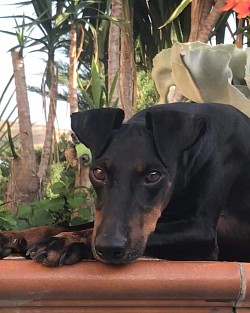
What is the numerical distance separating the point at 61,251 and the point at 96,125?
0.35 metres

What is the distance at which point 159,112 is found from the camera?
1559 millimetres

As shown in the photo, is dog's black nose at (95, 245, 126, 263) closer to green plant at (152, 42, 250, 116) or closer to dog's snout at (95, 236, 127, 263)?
dog's snout at (95, 236, 127, 263)

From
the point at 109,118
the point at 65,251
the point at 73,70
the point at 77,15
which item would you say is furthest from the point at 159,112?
the point at 77,15

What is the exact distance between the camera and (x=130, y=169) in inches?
57.5

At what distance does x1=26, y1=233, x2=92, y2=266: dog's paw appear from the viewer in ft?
4.38

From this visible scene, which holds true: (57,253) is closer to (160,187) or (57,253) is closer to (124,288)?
(124,288)

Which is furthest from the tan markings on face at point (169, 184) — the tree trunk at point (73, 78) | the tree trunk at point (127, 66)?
the tree trunk at point (73, 78)

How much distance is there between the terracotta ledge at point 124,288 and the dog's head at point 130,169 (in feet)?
0.22

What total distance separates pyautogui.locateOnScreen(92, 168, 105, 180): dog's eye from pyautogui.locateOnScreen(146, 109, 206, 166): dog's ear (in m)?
0.14

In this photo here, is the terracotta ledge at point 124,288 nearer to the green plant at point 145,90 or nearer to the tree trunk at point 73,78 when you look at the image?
the tree trunk at point 73,78

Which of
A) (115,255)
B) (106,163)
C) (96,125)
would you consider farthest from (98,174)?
(115,255)

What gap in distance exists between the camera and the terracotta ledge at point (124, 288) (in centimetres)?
126

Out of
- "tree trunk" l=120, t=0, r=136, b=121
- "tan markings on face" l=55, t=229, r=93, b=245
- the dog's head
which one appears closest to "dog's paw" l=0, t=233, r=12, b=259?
"tan markings on face" l=55, t=229, r=93, b=245

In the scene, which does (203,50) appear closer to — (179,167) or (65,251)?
(179,167)
